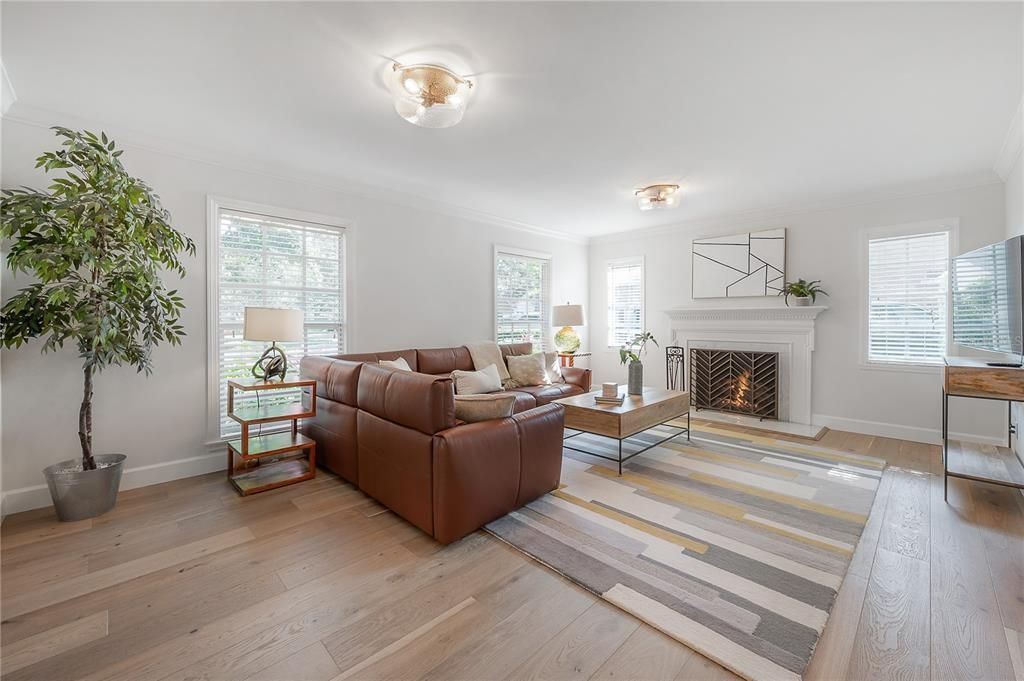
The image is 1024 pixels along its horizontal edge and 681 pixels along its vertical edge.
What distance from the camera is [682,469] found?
3387mm

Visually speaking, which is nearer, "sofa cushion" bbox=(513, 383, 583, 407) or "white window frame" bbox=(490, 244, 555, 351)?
"sofa cushion" bbox=(513, 383, 583, 407)

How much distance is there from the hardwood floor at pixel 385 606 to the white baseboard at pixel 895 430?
1.74m

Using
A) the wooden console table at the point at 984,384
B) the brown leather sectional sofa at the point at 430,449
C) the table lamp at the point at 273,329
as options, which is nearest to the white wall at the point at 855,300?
the wooden console table at the point at 984,384

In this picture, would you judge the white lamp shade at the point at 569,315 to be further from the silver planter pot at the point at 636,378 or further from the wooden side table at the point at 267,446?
the wooden side table at the point at 267,446

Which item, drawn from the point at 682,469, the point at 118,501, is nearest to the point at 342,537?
the point at 118,501

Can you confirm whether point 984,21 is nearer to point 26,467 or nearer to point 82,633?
point 82,633

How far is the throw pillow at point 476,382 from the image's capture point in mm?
4203

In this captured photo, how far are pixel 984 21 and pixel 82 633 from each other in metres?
4.64

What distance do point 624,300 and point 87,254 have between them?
19.3 ft

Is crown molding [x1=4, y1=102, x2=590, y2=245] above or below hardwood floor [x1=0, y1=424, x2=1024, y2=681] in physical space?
above

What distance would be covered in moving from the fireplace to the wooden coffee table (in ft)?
5.41

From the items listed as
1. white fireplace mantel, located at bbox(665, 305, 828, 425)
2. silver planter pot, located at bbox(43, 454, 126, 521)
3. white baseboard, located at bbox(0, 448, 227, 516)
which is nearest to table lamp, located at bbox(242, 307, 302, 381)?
white baseboard, located at bbox(0, 448, 227, 516)

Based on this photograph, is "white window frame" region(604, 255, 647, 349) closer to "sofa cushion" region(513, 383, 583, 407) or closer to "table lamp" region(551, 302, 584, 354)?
"table lamp" region(551, 302, 584, 354)

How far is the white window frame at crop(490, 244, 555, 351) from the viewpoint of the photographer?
5.57m
